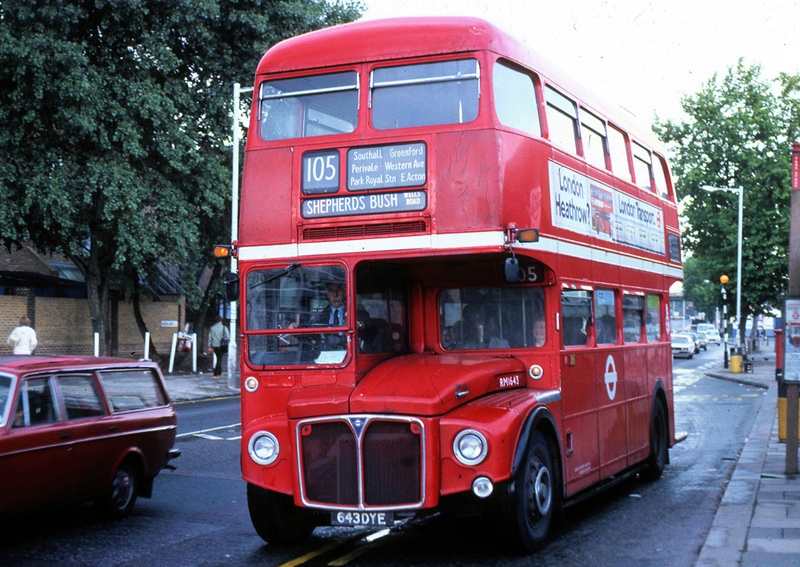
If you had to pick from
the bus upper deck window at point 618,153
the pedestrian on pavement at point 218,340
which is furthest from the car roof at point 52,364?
the pedestrian on pavement at point 218,340

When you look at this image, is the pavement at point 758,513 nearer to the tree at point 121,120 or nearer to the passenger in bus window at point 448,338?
the passenger in bus window at point 448,338

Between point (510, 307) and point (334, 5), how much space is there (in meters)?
25.2

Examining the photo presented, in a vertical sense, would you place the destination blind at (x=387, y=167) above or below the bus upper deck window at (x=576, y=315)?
above

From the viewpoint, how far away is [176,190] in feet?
87.9

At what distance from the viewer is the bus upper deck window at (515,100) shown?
7789 mm

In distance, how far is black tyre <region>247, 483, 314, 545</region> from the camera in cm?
743

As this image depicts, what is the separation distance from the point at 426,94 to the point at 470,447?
9.44ft

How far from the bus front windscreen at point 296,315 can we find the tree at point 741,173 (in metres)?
41.2

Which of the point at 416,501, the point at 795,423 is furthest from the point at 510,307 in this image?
the point at 795,423

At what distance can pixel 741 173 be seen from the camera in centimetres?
4797

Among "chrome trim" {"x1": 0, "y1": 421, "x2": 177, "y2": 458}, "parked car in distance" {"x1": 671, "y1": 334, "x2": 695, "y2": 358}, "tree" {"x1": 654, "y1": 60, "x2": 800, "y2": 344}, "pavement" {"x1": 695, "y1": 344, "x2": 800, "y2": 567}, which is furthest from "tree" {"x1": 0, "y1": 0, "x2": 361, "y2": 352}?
"parked car in distance" {"x1": 671, "y1": 334, "x2": 695, "y2": 358}

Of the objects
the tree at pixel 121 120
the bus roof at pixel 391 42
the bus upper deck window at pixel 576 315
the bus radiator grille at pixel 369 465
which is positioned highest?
the tree at pixel 121 120

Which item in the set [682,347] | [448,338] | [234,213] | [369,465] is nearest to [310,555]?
[369,465]

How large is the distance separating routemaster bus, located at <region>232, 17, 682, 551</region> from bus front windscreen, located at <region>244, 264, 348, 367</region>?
12 millimetres
